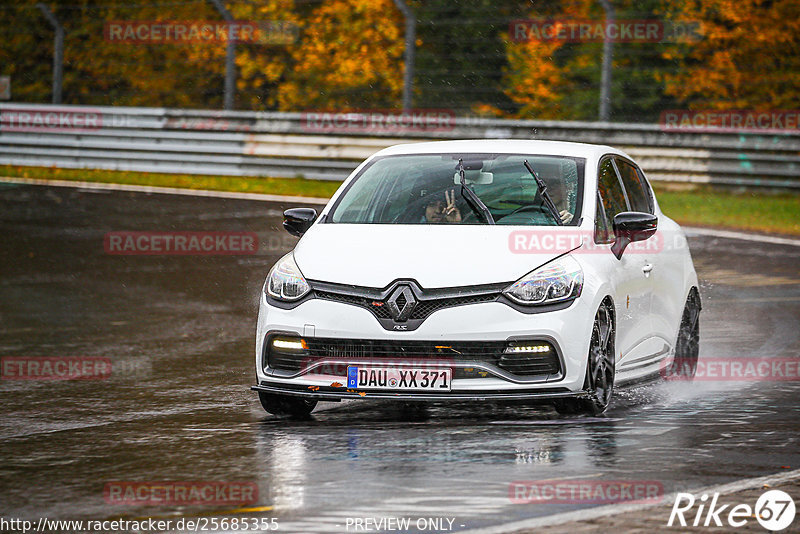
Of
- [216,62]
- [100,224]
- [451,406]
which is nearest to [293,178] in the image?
[100,224]

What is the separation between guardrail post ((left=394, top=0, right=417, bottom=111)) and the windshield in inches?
552

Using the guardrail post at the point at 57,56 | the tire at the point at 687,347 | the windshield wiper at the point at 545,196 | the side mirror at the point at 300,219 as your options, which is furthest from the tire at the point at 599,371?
the guardrail post at the point at 57,56

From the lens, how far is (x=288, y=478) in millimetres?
6996

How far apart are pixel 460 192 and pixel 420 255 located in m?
1.10

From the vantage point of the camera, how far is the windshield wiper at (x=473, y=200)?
909 centimetres

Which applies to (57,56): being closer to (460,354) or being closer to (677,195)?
(677,195)

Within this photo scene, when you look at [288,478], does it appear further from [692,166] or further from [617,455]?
[692,166]

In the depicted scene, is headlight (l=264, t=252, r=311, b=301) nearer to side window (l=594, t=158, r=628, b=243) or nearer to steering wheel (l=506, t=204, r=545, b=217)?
steering wheel (l=506, t=204, r=545, b=217)

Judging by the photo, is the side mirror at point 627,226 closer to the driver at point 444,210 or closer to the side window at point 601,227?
the side window at point 601,227

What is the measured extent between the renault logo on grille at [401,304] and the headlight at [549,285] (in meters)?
0.50

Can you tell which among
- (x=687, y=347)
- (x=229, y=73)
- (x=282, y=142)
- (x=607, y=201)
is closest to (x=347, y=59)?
(x=229, y=73)

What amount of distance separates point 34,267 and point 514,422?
30.0 feet

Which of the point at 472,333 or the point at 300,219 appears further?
the point at 300,219

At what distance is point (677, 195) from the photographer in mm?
22938
